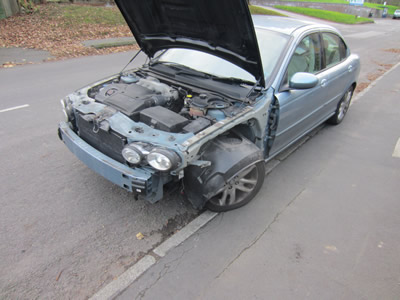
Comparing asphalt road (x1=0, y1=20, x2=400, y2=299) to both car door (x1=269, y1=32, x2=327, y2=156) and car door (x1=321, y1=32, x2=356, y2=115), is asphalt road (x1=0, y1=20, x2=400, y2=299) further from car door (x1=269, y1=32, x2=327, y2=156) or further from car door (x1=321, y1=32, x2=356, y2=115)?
car door (x1=321, y1=32, x2=356, y2=115)

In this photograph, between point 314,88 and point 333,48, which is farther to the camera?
point 333,48

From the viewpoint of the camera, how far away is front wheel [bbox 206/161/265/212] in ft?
10.2

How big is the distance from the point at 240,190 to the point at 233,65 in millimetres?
1538

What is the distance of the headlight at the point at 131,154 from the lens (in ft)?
8.22

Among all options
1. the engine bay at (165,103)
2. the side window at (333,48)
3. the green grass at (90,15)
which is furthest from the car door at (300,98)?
the green grass at (90,15)

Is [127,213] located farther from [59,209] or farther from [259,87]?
[259,87]

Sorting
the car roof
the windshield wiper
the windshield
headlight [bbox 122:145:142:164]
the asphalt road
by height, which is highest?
the car roof

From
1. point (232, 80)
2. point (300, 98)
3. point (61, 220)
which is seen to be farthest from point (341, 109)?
point (61, 220)

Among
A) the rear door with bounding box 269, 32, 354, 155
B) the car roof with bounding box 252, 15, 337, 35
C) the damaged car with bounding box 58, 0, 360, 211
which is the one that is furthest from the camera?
the car roof with bounding box 252, 15, 337, 35

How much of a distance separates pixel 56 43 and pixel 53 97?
265 inches

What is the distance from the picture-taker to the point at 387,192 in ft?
12.4

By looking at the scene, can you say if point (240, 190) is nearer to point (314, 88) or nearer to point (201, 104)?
point (201, 104)

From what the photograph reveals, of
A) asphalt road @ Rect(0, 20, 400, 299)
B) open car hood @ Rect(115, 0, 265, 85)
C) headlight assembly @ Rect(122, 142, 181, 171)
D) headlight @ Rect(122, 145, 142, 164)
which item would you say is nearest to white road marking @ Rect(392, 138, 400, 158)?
asphalt road @ Rect(0, 20, 400, 299)

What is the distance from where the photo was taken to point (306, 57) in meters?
3.93
